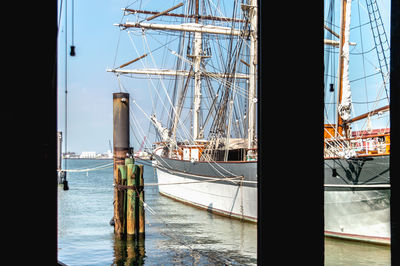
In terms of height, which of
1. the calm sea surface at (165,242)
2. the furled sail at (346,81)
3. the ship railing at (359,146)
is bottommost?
the calm sea surface at (165,242)

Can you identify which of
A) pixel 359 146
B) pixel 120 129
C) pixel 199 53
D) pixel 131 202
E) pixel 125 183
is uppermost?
pixel 199 53

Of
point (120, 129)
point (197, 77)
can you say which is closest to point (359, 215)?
point (120, 129)

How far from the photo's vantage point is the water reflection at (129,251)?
10.6 m

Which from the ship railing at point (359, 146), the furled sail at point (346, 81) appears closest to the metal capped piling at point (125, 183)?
the ship railing at point (359, 146)

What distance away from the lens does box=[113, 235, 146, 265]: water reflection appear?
10.6 metres

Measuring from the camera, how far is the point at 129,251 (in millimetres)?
11227

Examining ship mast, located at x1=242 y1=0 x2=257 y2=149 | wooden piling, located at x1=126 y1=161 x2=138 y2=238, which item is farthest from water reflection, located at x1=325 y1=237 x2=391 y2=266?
ship mast, located at x1=242 y1=0 x2=257 y2=149

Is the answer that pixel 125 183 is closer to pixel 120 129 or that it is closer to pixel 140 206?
pixel 140 206

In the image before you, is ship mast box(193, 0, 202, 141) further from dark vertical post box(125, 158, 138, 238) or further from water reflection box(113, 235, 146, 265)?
dark vertical post box(125, 158, 138, 238)

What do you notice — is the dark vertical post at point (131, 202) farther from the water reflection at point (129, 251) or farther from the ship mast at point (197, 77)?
the ship mast at point (197, 77)
